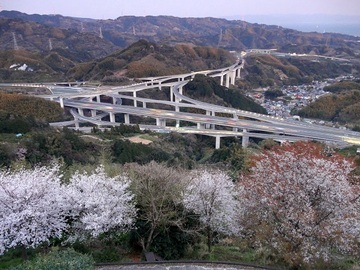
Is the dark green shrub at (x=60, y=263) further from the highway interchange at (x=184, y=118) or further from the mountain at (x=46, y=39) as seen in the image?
the mountain at (x=46, y=39)

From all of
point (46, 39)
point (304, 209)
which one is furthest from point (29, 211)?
point (46, 39)

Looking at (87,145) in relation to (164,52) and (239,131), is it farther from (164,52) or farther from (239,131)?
(164,52)

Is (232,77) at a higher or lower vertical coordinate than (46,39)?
lower

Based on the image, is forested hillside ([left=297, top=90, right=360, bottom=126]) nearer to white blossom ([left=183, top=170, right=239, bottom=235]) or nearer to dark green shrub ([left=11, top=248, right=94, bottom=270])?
white blossom ([left=183, top=170, right=239, bottom=235])

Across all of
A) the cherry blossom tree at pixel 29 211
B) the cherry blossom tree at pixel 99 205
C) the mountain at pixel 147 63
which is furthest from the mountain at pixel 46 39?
the cherry blossom tree at pixel 29 211

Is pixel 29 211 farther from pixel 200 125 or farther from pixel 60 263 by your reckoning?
pixel 200 125

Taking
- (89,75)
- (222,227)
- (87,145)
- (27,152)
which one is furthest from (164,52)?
(222,227)

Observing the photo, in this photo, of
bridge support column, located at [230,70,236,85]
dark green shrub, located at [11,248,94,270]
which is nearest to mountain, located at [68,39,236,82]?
bridge support column, located at [230,70,236,85]
